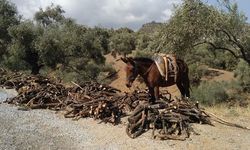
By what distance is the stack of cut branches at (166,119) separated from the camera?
39.9 ft

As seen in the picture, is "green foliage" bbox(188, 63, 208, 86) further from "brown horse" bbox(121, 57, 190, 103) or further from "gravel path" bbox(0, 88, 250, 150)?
"brown horse" bbox(121, 57, 190, 103)

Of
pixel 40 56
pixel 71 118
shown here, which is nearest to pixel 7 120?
pixel 71 118

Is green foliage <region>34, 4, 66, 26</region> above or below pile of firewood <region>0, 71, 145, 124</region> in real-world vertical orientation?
above

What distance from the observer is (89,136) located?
12633mm

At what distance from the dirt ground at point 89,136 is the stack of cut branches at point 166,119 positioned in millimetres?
242

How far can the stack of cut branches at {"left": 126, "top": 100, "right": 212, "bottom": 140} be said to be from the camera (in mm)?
12172

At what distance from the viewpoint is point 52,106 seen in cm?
1734

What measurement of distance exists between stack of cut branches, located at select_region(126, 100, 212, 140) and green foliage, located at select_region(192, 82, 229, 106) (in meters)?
15.4

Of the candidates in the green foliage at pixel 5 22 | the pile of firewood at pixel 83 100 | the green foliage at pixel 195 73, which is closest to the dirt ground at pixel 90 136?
the pile of firewood at pixel 83 100

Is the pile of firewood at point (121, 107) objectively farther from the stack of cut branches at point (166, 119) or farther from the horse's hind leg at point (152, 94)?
the horse's hind leg at point (152, 94)

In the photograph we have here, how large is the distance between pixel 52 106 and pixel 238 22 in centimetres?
1331

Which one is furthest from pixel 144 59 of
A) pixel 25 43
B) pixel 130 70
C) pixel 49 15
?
pixel 49 15

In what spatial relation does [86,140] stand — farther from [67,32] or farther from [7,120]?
[67,32]

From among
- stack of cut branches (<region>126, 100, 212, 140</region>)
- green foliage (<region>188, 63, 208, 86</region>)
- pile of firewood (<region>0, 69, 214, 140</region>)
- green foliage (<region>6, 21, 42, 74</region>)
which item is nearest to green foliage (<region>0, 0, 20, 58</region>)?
green foliage (<region>6, 21, 42, 74</region>)
